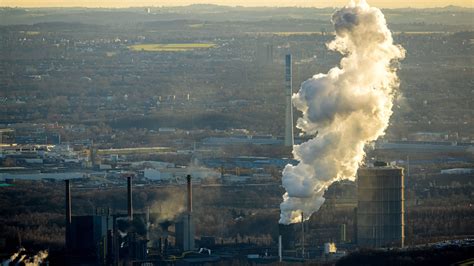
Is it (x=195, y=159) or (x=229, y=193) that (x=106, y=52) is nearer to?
(x=195, y=159)

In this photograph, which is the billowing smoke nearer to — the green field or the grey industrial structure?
the grey industrial structure

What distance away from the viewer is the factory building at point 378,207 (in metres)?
55.4

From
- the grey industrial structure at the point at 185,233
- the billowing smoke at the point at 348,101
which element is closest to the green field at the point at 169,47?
the grey industrial structure at the point at 185,233

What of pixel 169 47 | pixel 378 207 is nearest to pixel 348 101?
pixel 378 207

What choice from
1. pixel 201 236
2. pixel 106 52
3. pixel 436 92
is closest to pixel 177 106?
pixel 436 92

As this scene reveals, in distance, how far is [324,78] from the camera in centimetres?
5556

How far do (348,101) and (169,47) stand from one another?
110m

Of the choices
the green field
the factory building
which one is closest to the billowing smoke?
the factory building

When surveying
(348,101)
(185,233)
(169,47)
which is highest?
(169,47)

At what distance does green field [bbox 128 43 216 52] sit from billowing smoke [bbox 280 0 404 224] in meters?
106

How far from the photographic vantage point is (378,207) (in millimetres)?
55625

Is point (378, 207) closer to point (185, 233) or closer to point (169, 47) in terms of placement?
point (185, 233)

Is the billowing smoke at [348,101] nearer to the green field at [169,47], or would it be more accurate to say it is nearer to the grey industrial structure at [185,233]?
the grey industrial structure at [185,233]

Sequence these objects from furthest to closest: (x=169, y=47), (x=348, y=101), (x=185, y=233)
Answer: (x=169, y=47)
(x=185, y=233)
(x=348, y=101)
